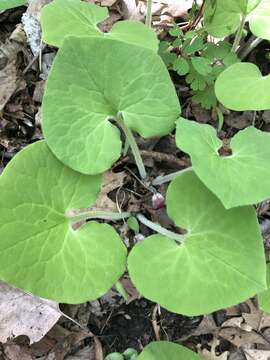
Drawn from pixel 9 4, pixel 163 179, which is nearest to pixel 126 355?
pixel 163 179

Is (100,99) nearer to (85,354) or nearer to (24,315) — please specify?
(24,315)

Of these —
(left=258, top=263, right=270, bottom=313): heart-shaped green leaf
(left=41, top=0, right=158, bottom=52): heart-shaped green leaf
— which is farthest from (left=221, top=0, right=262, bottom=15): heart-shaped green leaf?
(left=258, top=263, right=270, bottom=313): heart-shaped green leaf

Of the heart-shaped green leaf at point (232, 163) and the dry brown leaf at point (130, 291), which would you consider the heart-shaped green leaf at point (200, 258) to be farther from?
the dry brown leaf at point (130, 291)

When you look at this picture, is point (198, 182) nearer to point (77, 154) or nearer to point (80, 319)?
point (77, 154)

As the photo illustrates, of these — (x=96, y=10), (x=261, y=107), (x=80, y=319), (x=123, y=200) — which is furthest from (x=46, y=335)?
(x=96, y=10)

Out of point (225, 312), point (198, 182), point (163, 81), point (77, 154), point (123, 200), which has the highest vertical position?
point (163, 81)

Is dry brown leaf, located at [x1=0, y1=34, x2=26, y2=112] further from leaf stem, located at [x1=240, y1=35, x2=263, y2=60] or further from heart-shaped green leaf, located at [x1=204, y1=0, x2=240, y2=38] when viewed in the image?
leaf stem, located at [x1=240, y1=35, x2=263, y2=60]
